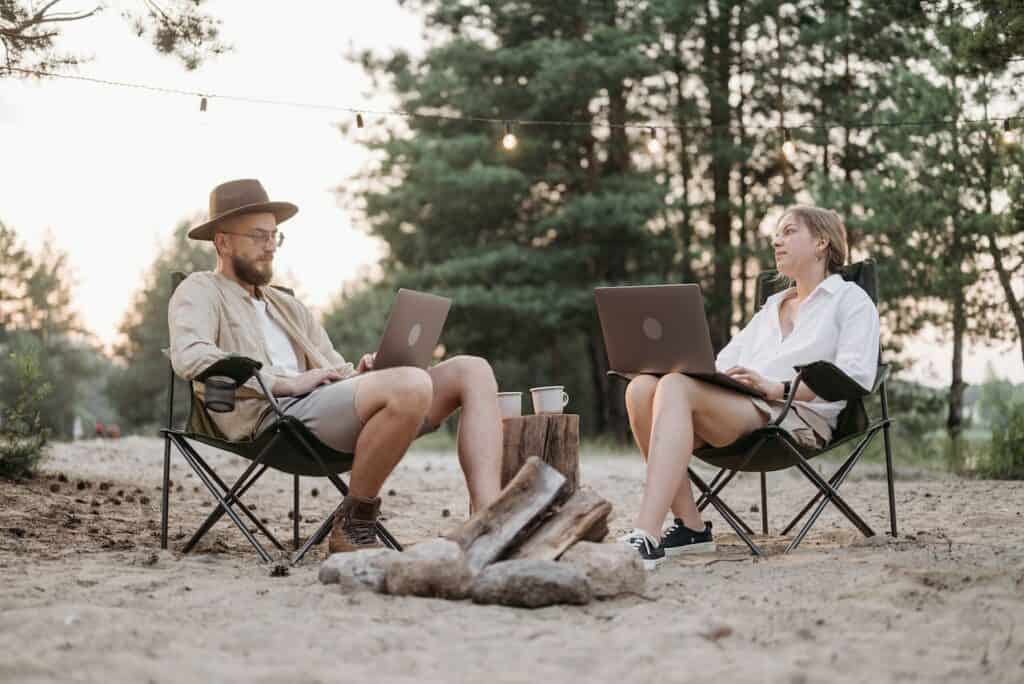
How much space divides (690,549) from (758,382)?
570 mm

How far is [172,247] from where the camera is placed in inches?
1062

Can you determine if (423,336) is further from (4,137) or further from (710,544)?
(4,137)

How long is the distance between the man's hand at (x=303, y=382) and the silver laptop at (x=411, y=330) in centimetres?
21

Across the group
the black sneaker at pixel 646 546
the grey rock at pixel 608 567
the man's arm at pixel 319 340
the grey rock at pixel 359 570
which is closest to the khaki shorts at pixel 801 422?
the black sneaker at pixel 646 546

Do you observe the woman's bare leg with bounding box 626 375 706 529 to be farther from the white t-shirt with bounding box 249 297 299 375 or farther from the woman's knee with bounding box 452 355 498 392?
the white t-shirt with bounding box 249 297 299 375

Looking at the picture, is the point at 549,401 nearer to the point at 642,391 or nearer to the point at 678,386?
the point at 642,391

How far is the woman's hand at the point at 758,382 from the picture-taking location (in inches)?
125

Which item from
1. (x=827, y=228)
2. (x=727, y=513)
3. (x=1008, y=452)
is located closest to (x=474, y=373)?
(x=727, y=513)

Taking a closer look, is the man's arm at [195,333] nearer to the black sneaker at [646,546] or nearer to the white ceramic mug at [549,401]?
the white ceramic mug at [549,401]

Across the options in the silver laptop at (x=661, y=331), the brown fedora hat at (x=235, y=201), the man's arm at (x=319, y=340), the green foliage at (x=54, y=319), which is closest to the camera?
the silver laptop at (x=661, y=331)

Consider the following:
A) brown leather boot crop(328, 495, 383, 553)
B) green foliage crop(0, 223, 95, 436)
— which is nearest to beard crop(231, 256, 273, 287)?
brown leather boot crop(328, 495, 383, 553)

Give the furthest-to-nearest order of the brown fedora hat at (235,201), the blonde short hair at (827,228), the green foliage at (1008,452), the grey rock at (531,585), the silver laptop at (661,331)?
the green foliage at (1008,452) < the blonde short hair at (827,228) < the brown fedora hat at (235,201) < the silver laptop at (661,331) < the grey rock at (531,585)

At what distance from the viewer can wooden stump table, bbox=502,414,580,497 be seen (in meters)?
3.14

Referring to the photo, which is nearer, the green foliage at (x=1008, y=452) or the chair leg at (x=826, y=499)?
the chair leg at (x=826, y=499)
